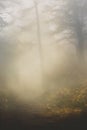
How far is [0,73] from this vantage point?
2972 cm

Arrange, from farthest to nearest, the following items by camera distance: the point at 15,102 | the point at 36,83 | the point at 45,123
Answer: the point at 36,83 < the point at 15,102 < the point at 45,123

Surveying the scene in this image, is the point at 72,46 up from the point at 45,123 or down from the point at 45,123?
up

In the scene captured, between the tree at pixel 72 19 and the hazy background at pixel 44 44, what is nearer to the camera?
the hazy background at pixel 44 44

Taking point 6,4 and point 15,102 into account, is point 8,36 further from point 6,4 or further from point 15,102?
point 15,102

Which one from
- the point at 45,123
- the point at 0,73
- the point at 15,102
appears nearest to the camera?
the point at 45,123

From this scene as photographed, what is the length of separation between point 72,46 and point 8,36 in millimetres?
11817

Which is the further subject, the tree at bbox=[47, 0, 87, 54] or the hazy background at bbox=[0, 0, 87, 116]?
the tree at bbox=[47, 0, 87, 54]

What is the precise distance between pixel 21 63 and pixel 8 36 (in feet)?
17.3

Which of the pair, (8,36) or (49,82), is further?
(8,36)

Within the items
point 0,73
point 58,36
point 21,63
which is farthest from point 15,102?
point 58,36

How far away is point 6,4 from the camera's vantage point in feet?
105

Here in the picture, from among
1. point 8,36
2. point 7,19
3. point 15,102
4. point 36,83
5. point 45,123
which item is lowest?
point 45,123

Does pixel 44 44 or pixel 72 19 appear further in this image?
pixel 44 44

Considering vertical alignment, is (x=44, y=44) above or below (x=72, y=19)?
below
